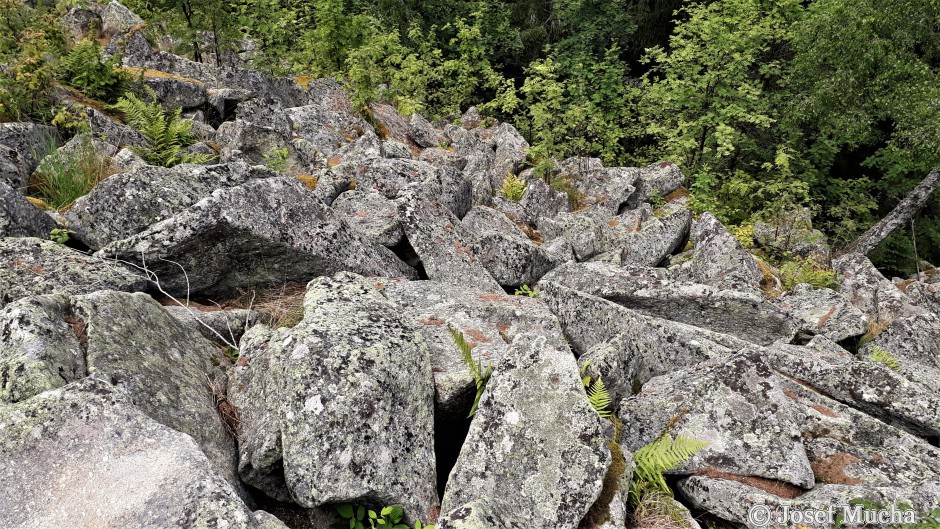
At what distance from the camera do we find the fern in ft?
14.8

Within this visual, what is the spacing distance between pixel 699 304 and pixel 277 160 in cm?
764

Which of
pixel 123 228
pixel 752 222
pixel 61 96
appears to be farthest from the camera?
pixel 752 222

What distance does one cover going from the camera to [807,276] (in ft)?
40.8

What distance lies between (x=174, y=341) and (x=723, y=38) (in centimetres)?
1803

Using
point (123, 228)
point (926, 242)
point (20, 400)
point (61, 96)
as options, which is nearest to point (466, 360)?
point (20, 400)

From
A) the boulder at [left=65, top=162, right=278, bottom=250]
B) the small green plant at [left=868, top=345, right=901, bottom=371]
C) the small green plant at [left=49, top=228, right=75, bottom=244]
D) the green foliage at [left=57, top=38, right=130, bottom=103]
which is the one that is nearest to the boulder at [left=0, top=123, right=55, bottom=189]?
the boulder at [left=65, top=162, right=278, bottom=250]

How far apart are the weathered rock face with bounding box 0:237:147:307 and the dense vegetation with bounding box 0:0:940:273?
442 inches

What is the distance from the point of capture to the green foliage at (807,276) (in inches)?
490

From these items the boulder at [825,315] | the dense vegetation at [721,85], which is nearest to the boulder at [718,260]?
the boulder at [825,315]

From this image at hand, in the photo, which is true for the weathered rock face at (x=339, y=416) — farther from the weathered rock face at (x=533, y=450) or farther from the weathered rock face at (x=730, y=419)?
the weathered rock face at (x=730, y=419)

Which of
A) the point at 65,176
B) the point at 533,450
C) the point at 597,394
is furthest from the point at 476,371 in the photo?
the point at 65,176

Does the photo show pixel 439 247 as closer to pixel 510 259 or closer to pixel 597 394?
pixel 510 259

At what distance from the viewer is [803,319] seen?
372 inches

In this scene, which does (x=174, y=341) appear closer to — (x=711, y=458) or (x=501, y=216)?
(x=711, y=458)
